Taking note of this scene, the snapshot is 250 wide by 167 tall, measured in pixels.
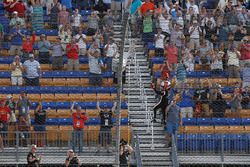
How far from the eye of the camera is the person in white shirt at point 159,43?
29.6 meters

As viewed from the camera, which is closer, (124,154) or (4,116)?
(124,154)

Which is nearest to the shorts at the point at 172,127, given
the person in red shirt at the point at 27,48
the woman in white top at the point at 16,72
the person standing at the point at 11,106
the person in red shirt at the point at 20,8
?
the person standing at the point at 11,106

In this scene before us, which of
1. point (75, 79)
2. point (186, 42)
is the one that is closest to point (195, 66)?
point (186, 42)

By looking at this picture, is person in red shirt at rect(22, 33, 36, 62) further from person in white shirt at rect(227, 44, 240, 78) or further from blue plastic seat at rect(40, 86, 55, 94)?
person in white shirt at rect(227, 44, 240, 78)

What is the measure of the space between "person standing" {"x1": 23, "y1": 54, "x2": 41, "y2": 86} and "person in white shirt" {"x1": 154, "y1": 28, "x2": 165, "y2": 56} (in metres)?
3.29

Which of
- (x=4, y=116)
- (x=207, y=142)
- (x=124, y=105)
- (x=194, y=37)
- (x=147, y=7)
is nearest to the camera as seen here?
(x=207, y=142)

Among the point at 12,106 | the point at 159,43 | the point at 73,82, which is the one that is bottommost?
the point at 12,106

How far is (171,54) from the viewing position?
29.0m

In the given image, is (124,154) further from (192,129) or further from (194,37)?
(194,37)

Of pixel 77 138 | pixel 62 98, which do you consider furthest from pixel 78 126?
pixel 62 98

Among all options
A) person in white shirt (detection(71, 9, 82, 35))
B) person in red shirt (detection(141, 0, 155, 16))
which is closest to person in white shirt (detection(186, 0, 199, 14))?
person in red shirt (detection(141, 0, 155, 16))

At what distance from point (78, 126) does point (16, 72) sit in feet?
10.1

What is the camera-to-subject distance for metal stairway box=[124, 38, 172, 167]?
26516mm

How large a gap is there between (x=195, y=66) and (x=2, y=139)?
615 cm
